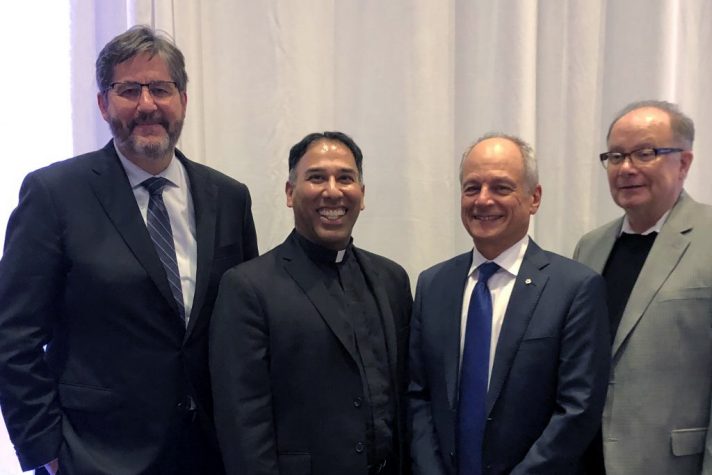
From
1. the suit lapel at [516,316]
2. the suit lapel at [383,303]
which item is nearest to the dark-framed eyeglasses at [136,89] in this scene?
the suit lapel at [383,303]

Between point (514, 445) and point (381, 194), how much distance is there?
1190mm

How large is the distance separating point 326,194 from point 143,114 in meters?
0.55

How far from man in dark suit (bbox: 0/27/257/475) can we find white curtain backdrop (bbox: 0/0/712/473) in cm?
65

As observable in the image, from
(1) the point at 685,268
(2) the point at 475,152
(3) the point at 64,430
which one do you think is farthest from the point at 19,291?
(1) the point at 685,268

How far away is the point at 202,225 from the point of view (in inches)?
72.5

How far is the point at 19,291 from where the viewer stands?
1652 mm

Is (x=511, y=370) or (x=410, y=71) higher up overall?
(x=410, y=71)

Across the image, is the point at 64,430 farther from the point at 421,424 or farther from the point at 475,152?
the point at 475,152

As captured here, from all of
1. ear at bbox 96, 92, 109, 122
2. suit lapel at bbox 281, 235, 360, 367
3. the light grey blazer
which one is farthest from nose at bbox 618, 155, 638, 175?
ear at bbox 96, 92, 109, 122

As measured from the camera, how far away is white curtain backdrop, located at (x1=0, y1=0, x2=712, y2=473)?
2.48 m

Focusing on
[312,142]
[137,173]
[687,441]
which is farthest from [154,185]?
[687,441]

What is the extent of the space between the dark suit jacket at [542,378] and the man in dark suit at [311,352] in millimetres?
190

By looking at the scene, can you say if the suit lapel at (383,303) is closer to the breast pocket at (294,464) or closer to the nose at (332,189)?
the nose at (332,189)

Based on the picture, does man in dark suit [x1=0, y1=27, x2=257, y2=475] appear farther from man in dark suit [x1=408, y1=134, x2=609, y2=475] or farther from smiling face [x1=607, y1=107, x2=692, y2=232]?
smiling face [x1=607, y1=107, x2=692, y2=232]
